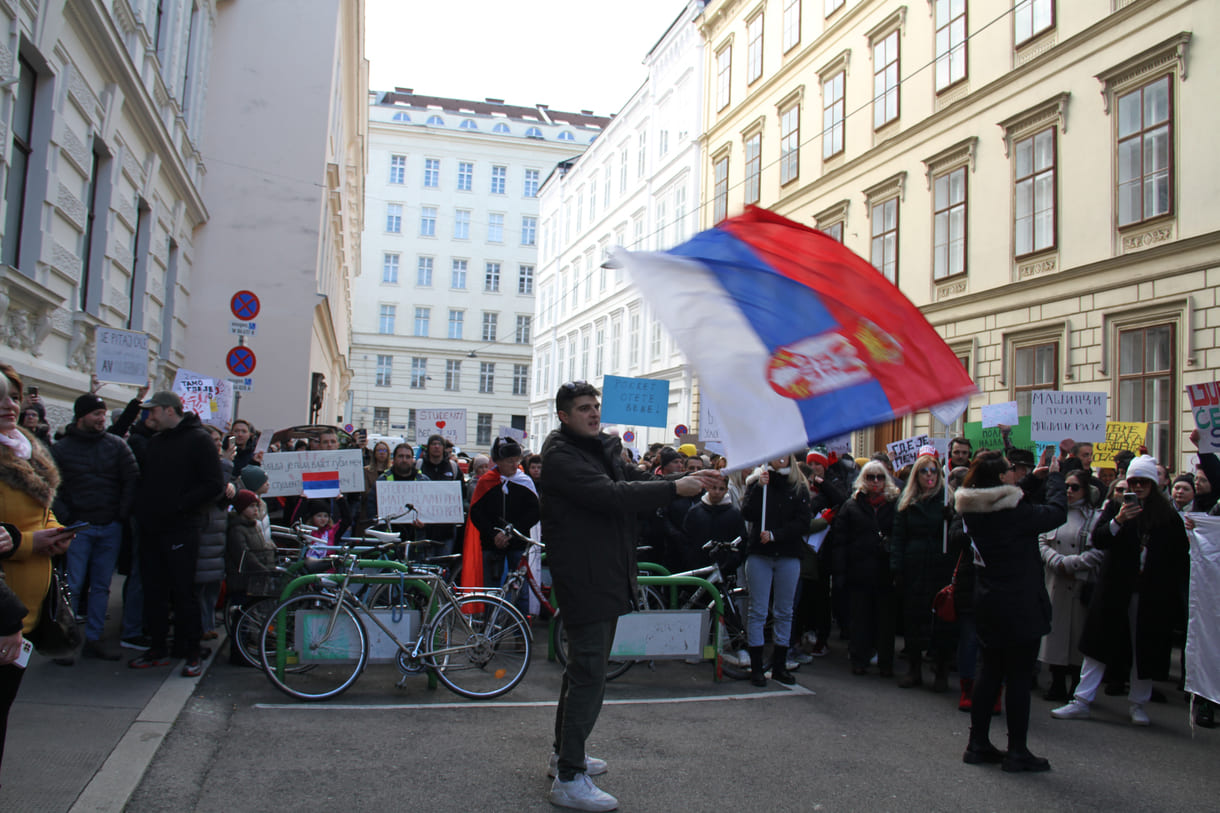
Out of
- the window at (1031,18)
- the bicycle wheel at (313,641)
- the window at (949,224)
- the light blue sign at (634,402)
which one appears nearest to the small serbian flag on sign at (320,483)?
the bicycle wheel at (313,641)

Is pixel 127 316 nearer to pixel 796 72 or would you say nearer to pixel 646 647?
pixel 646 647

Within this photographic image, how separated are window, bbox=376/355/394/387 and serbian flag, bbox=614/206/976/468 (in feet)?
A: 221

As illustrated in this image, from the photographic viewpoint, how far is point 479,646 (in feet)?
23.1

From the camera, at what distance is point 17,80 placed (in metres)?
8.89

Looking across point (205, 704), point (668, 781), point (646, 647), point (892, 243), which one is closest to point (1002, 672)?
point (668, 781)

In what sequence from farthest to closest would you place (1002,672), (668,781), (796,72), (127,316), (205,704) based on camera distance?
(796,72)
(127,316)
(205,704)
(1002,672)
(668,781)

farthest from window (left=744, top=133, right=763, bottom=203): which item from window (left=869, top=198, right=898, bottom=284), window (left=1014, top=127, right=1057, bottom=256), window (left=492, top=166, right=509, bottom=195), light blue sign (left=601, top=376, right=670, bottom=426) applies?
window (left=492, top=166, right=509, bottom=195)

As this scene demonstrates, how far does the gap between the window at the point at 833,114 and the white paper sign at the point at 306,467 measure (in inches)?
753

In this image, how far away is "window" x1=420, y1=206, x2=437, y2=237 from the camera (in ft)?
232

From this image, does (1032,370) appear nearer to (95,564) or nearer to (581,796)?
(581,796)

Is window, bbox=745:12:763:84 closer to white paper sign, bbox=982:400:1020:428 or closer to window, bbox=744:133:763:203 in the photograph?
window, bbox=744:133:763:203

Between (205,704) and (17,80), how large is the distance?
6.12 metres

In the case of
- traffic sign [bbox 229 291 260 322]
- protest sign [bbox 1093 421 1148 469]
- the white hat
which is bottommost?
the white hat

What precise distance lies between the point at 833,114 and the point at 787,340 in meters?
23.7
